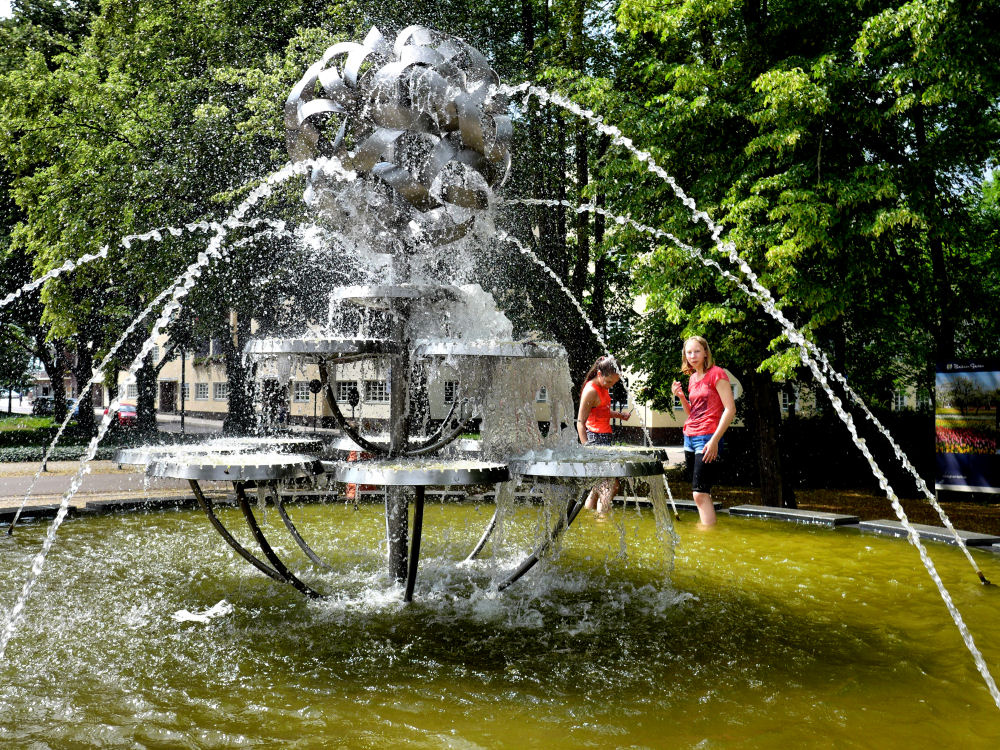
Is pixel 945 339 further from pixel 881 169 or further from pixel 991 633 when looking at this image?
pixel 991 633

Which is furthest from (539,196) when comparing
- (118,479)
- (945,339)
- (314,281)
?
(118,479)

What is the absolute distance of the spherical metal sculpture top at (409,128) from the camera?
5.65 m

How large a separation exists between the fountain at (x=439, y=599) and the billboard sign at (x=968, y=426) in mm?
5656

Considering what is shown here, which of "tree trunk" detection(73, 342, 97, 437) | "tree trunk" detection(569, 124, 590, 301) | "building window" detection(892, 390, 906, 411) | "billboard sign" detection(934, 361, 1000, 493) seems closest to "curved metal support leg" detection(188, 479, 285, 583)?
"billboard sign" detection(934, 361, 1000, 493)

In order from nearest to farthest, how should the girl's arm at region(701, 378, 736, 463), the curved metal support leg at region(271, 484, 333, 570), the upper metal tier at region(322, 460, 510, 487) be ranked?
1. the upper metal tier at region(322, 460, 510, 487)
2. the curved metal support leg at region(271, 484, 333, 570)
3. the girl's arm at region(701, 378, 736, 463)

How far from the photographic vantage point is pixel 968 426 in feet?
40.5

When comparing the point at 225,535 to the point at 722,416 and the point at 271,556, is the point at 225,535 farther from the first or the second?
the point at 722,416

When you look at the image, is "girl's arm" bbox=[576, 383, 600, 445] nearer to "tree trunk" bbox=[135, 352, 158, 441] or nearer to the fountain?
the fountain

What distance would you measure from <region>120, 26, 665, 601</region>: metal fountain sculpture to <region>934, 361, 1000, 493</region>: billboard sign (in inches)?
353

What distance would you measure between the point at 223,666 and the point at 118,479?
47.5 feet

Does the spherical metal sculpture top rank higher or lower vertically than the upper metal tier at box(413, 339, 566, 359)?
higher

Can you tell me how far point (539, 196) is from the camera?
17844mm

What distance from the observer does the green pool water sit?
11.3 ft

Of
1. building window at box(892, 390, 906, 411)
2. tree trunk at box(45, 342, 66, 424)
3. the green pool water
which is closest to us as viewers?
the green pool water
